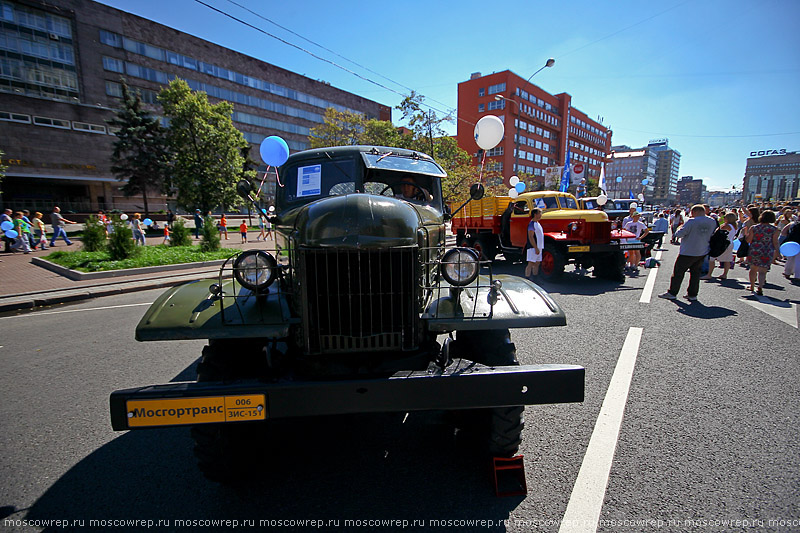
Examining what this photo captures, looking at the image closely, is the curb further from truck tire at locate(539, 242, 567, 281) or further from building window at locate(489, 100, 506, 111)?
building window at locate(489, 100, 506, 111)

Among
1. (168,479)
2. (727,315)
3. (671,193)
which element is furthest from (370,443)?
(671,193)

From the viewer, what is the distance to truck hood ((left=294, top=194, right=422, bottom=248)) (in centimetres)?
221

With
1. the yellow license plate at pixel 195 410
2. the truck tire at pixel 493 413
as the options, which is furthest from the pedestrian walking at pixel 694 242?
the yellow license plate at pixel 195 410

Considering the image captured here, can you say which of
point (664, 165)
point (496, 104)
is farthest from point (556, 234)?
point (664, 165)

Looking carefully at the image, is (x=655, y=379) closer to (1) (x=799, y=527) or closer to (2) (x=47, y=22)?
(1) (x=799, y=527)

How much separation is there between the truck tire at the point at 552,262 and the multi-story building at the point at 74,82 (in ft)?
150

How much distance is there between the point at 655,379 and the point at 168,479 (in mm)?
4414

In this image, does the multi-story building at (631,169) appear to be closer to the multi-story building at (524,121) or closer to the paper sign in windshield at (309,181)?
the multi-story building at (524,121)

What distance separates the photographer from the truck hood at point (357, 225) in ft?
7.24

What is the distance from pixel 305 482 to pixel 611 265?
9.00 metres

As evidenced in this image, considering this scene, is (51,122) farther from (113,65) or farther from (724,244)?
(724,244)

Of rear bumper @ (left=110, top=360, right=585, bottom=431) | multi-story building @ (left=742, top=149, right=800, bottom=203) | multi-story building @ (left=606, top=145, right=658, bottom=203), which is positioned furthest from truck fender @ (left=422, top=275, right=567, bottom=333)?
multi-story building @ (left=606, top=145, right=658, bottom=203)

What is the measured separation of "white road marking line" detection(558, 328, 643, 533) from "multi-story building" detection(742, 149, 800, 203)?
104 meters

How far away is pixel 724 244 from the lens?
6969 mm
